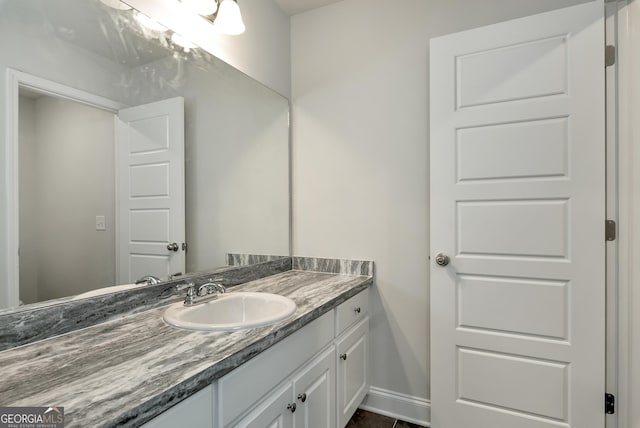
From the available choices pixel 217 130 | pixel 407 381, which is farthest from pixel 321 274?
pixel 217 130

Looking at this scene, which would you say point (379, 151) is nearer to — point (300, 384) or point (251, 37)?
point (251, 37)

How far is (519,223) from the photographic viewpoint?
147 centimetres

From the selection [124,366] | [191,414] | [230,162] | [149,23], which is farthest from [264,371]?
[149,23]

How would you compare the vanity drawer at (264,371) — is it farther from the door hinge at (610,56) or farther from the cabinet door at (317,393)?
the door hinge at (610,56)

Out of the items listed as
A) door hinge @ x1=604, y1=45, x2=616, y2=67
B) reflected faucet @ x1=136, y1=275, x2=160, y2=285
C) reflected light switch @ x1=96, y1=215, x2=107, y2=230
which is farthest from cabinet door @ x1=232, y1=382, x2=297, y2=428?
door hinge @ x1=604, y1=45, x2=616, y2=67

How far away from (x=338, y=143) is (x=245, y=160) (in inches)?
23.0

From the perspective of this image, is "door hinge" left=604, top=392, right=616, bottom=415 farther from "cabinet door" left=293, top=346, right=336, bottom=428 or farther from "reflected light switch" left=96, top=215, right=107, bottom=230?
"reflected light switch" left=96, top=215, right=107, bottom=230

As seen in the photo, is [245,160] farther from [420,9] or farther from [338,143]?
[420,9]

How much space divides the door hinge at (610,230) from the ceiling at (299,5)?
1.90 metres

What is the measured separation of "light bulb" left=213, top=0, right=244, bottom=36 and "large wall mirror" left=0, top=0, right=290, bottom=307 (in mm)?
150

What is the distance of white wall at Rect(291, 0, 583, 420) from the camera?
5.75ft

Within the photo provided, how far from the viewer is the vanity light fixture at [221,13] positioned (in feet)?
4.63

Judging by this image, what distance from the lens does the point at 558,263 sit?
141 centimetres

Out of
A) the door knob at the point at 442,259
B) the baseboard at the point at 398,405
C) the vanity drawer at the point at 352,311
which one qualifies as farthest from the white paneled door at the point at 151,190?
the baseboard at the point at 398,405
